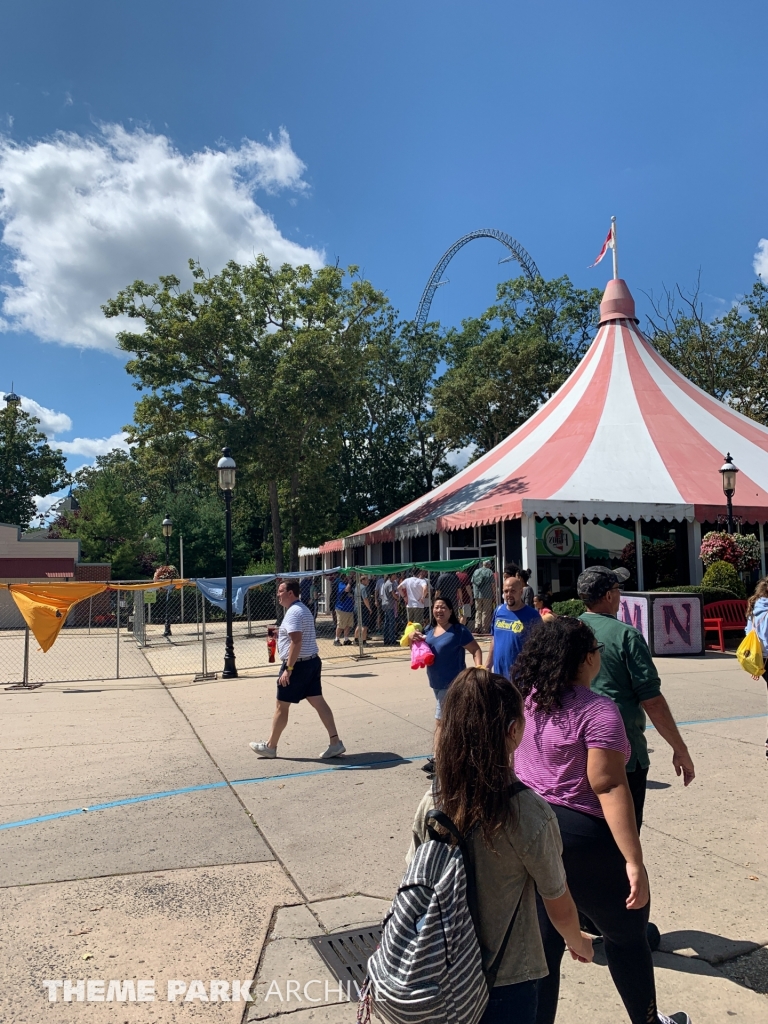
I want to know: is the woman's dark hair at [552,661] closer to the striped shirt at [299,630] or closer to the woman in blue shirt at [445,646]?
the woman in blue shirt at [445,646]

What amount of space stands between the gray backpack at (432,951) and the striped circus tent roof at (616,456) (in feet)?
49.0

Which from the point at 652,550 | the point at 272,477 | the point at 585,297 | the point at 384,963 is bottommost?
the point at 384,963

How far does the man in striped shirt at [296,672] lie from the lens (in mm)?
6836

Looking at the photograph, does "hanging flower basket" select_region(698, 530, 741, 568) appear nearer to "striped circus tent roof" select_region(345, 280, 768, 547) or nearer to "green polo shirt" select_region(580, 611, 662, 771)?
"striped circus tent roof" select_region(345, 280, 768, 547)

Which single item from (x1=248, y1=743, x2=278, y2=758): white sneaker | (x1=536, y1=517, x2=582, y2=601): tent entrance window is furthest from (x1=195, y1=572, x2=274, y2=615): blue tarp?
(x1=536, y1=517, x2=582, y2=601): tent entrance window

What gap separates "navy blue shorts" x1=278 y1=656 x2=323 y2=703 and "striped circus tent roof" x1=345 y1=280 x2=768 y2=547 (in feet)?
33.9

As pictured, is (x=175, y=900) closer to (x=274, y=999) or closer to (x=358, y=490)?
(x=274, y=999)

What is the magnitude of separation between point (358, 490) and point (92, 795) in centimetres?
3238

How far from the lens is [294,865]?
450 cm

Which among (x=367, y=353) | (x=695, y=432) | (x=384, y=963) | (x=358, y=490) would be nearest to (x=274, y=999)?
(x=384, y=963)

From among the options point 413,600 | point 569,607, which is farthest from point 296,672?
point 569,607

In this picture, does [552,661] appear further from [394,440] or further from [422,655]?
[394,440]

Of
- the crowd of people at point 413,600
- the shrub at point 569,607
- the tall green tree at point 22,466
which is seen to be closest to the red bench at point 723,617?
the shrub at point 569,607

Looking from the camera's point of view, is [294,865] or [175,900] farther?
[294,865]
